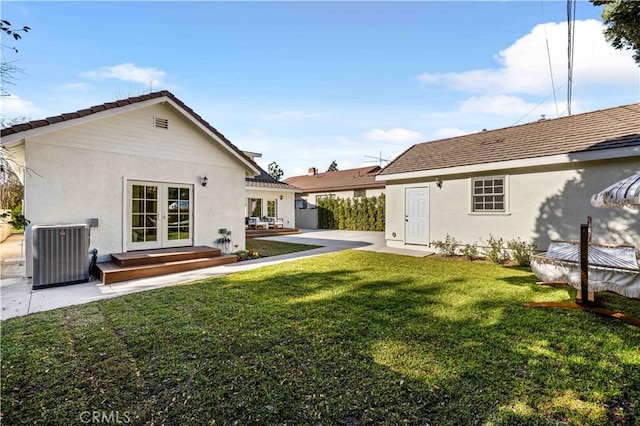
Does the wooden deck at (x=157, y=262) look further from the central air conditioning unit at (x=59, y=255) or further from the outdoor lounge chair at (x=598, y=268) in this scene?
the outdoor lounge chair at (x=598, y=268)

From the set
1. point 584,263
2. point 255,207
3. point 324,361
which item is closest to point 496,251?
point 584,263

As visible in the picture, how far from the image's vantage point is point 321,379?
9.29 feet

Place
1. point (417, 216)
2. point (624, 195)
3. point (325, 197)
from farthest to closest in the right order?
point (325, 197)
point (417, 216)
point (624, 195)

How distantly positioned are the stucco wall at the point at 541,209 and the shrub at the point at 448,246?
192mm

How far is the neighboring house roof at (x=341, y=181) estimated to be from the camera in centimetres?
2223

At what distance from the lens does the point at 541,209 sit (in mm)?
9016

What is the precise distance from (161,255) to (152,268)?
24.9 inches

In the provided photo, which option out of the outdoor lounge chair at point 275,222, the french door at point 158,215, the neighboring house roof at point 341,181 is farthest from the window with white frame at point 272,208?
the french door at point 158,215

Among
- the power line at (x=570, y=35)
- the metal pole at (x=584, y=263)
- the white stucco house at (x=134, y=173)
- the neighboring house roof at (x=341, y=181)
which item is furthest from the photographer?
the neighboring house roof at (x=341, y=181)

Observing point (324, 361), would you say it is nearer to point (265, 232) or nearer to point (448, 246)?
point (448, 246)

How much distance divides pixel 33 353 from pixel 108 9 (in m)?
8.48

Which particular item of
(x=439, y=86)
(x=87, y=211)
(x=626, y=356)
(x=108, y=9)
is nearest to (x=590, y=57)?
(x=439, y=86)

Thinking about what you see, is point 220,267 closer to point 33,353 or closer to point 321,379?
point 33,353

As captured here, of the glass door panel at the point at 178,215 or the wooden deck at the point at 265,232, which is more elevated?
the glass door panel at the point at 178,215
